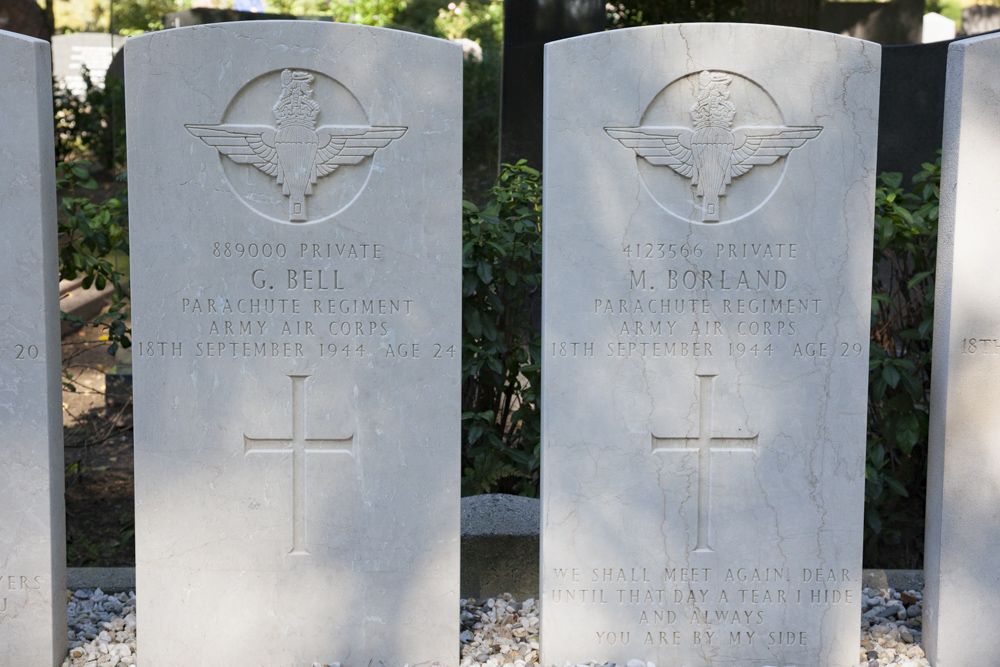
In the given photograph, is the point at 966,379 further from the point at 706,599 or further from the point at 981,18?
the point at 981,18

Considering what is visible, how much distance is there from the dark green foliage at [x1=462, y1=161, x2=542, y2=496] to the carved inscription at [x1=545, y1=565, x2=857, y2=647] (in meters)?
0.84

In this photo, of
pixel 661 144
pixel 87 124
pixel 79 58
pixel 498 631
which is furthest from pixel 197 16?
pixel 498 631

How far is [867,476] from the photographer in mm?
3971

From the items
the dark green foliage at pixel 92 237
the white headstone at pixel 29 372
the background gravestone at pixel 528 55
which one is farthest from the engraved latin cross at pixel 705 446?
the background gravestone at pixel 528 55

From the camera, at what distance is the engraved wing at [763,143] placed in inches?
122

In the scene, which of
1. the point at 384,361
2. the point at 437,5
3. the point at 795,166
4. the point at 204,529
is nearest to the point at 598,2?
the point at 437,5

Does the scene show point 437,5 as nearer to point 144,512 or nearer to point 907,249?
point 907,249

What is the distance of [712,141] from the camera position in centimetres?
310

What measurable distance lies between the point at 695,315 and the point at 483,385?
1450 millimetres

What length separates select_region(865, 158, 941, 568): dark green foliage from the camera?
155 inches

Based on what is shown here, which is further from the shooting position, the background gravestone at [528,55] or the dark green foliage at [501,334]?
the background gravestone at [528,55]

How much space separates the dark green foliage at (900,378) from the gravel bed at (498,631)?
1.47ft

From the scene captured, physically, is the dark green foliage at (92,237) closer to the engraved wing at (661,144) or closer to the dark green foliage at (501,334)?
the dark green foliage at (501,334)

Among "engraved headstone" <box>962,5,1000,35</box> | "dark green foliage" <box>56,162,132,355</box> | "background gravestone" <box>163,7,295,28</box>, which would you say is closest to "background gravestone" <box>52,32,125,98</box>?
"background gravestone" <box>163,7,295,28</box>
